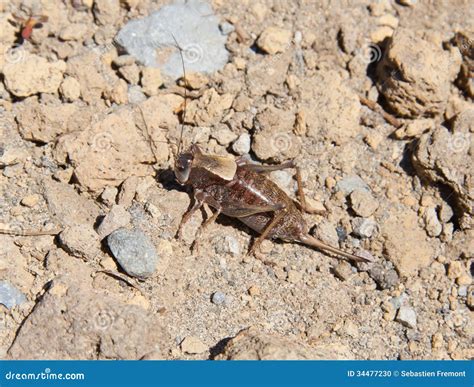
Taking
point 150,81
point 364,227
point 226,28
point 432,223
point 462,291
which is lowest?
point 462,291

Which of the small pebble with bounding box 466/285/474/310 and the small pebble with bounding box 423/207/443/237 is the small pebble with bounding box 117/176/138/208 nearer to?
the small pebble with bounding box 423/207/443/237

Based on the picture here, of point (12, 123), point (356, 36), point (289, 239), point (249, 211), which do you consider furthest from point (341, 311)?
point (12, 123)

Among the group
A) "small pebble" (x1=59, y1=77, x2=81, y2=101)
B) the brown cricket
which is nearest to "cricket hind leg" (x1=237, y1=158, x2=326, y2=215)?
the brown cricket

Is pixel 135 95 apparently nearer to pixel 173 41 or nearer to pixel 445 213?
pixel 173 41

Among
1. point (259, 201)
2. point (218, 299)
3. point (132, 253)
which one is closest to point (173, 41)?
point (259, 201)

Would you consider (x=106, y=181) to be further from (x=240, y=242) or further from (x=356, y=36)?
(x=356, y=36)

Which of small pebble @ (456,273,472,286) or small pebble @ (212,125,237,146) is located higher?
small pebble @ (212,125,237,146)
